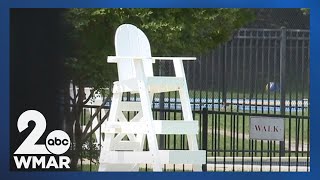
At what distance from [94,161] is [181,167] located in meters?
0.65

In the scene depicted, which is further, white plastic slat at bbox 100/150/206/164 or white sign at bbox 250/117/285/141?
white sign at bbox 250/117/285/141

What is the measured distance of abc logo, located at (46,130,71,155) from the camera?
7023mm

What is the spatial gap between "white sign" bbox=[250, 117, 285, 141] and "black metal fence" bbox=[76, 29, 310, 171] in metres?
0.03

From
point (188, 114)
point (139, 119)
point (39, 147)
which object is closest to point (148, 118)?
point (139, 119)

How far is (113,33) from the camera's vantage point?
7105 millimetres

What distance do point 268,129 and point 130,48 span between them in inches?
47.4

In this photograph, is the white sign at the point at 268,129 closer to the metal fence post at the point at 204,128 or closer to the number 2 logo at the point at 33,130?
the metal fence post at the point at 204,128

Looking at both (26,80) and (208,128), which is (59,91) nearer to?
(26,80)

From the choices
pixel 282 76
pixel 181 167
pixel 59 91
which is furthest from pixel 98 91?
pixel 282 76

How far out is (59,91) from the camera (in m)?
7.05

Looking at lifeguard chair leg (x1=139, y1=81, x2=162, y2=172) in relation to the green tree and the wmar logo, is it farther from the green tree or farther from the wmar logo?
the wmar logo

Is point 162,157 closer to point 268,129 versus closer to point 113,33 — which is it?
point 268,129

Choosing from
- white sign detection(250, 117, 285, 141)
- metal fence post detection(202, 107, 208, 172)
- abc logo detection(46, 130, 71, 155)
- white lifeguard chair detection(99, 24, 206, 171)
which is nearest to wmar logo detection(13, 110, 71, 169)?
abc logo detection(46, 130, 71, 155)

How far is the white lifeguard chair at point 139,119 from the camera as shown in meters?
7.00
